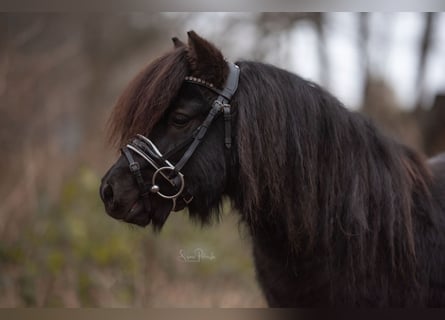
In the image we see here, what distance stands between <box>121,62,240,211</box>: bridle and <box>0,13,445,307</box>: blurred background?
1722 mm

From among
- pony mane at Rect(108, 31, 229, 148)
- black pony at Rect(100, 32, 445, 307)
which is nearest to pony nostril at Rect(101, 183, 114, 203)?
black pony at Rect(100, 32, 445, 307)

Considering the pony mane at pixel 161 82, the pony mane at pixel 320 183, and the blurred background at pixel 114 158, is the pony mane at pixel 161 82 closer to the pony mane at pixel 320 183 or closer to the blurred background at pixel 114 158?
the pony mane at pixel 320 183

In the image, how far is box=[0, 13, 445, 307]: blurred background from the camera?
4.22 metres

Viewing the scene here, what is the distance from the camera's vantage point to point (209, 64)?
2148 millimetres

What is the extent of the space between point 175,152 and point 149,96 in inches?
9.4

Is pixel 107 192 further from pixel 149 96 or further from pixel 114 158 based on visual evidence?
pixel 114 158

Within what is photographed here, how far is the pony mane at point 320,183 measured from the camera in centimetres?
211

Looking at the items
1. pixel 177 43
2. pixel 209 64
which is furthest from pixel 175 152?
pixel 177 43

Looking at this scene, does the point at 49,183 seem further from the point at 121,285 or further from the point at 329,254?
the point at 329,254

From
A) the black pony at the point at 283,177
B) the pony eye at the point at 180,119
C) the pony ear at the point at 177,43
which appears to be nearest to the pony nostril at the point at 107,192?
the black pony at the point at 283,177

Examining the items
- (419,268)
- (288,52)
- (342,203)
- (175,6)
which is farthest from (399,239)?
(288,52)

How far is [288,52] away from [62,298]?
107 inches

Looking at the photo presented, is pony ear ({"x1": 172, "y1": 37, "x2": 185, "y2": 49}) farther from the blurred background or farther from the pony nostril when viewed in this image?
the blurred background

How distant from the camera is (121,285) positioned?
174 inches
